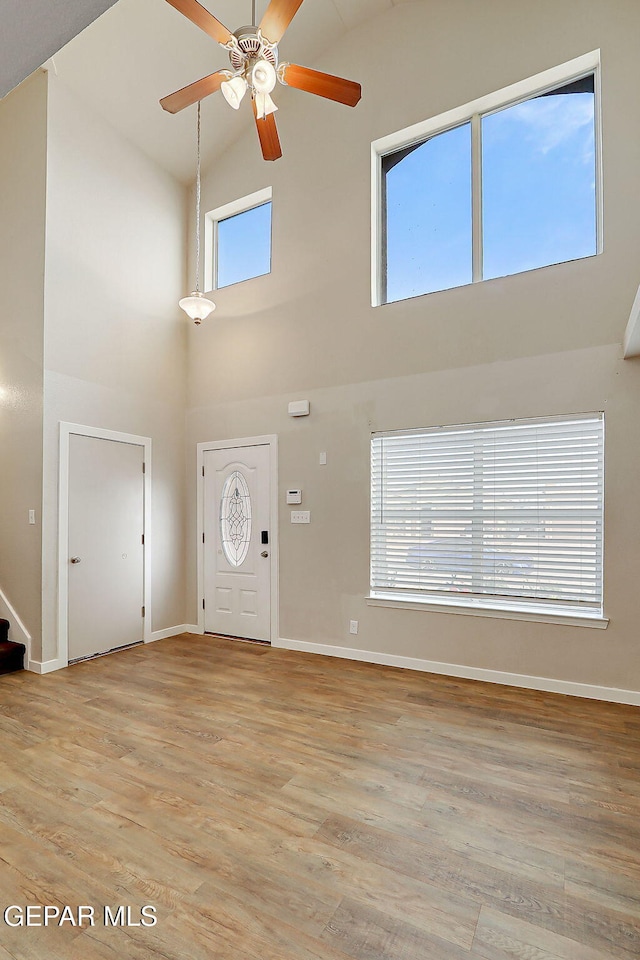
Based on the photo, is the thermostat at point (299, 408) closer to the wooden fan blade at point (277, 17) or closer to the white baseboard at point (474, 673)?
the white baseboard at point (474, 673)

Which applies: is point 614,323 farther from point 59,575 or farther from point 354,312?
point 59,575

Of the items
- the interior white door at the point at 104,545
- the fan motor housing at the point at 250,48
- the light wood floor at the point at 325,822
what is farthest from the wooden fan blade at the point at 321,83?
the light wood floor at the point at 325,822

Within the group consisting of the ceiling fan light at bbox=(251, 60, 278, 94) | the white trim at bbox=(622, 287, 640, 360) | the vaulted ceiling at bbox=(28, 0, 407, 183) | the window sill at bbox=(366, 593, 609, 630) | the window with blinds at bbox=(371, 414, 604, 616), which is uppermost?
the vaulted ceiling at bbox=(28, 0, 407, 183)

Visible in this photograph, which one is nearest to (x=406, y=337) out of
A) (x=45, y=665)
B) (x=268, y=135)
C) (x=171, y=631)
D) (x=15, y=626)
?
(x=268, y=135)

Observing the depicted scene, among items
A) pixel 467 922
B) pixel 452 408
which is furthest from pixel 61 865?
pixel 452 408

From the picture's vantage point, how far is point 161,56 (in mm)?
4617

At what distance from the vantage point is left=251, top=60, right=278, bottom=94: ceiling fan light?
2.99m

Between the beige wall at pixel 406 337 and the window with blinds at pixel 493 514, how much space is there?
0.14 m

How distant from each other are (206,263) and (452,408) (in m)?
3.46

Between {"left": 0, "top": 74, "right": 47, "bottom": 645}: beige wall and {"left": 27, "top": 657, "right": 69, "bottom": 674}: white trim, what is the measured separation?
18cm

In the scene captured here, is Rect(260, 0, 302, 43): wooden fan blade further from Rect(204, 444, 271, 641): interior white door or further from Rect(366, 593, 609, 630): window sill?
Rect(366, 593, 609, 630): window sill

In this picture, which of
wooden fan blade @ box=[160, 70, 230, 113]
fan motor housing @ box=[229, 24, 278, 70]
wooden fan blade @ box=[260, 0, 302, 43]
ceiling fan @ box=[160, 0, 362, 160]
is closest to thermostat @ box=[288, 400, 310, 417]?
ceiling fan @ box=[160, 0, 362, 160]

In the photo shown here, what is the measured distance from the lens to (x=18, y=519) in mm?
4531

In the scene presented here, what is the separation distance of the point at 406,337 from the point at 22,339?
11.1 ft
